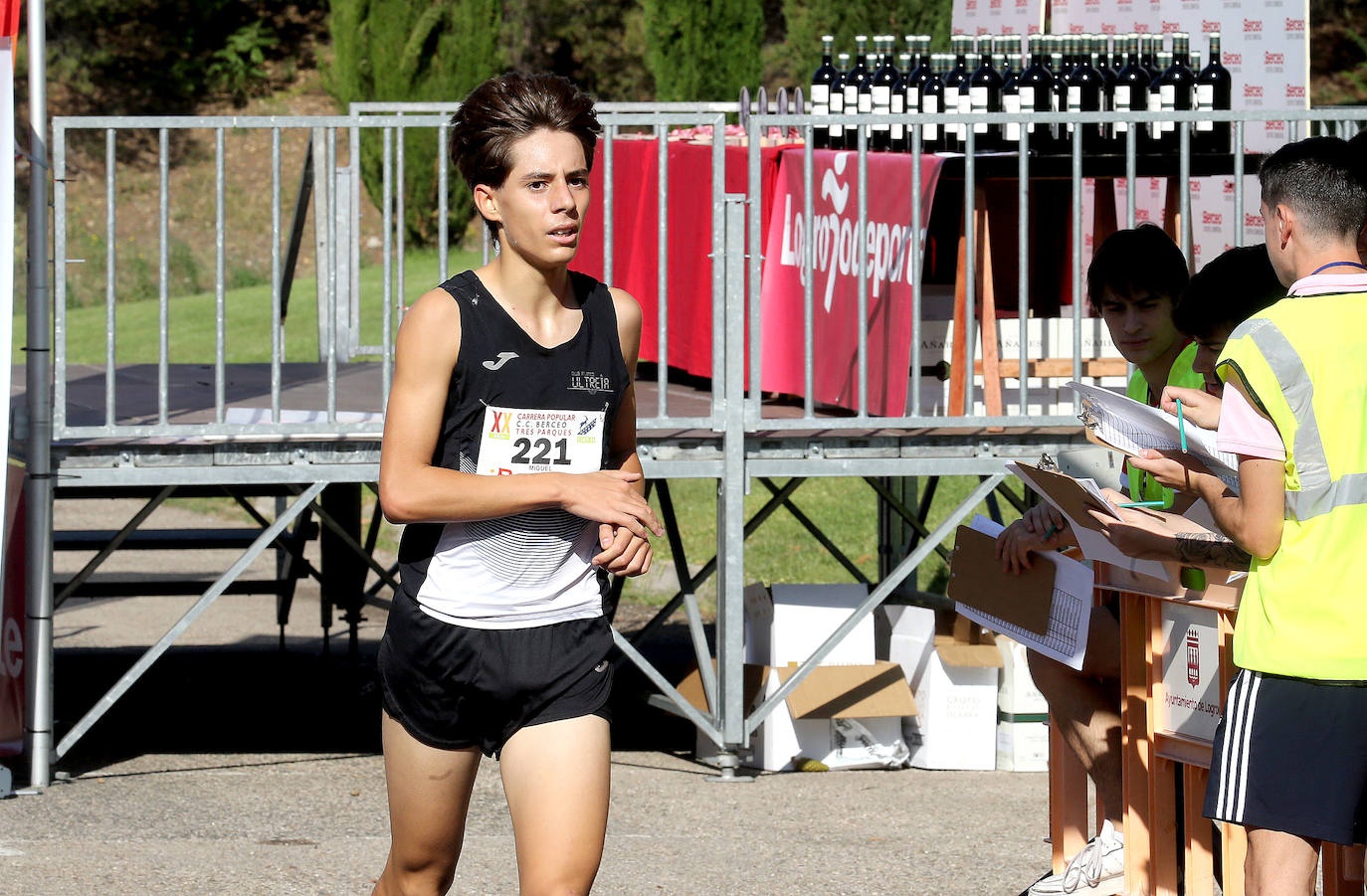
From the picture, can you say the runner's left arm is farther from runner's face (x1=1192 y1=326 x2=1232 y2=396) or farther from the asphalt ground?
the asphalt ground

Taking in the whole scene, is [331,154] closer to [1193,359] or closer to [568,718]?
[1193,359]

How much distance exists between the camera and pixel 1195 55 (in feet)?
26.1

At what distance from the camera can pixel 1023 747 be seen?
22.0 ft

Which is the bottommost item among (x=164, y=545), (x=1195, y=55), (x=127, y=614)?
(x=127, y=614)

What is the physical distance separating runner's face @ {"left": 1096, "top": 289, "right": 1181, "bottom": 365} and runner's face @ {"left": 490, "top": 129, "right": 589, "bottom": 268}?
6.11 ft

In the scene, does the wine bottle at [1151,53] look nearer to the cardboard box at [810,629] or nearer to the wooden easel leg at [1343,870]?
the cardboard box at [810,629]

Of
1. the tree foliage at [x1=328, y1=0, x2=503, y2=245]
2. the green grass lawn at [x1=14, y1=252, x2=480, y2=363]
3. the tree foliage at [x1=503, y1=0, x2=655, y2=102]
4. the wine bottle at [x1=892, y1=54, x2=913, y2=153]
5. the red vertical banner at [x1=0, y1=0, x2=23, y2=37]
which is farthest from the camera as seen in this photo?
the tree foliage at [x1=503, y1=0, x2=655, y2=102]

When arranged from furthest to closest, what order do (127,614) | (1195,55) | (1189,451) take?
(127,614)
(1195,55)
(1189,451)

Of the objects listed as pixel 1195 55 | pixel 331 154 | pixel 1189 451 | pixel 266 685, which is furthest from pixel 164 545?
pixel 1189 451

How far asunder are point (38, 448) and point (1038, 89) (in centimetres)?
434

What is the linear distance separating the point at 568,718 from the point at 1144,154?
458cm

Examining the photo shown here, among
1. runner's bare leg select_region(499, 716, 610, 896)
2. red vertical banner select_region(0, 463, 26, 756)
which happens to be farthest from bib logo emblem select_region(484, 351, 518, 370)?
red vertical banner select_region(0, 463, 26, 756)

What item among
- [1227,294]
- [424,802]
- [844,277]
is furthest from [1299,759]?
[844,277]

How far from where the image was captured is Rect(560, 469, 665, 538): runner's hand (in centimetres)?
290
